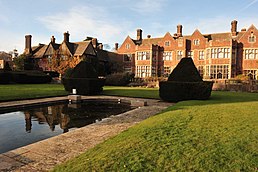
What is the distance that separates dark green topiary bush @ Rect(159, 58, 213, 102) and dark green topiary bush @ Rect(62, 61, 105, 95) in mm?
6603

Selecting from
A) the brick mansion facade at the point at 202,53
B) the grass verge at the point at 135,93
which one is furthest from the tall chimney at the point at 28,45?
the grass verge at the point at 135,93

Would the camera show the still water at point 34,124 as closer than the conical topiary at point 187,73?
Yes

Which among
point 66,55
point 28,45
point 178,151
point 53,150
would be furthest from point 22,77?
point 178,151

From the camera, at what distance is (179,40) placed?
Answer: 34.0 meters

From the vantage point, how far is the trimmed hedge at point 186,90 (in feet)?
42.4

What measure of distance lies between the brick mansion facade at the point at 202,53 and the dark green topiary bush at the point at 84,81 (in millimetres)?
18676

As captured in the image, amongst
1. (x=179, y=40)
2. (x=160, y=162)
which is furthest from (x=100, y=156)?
(x=179, y=40)

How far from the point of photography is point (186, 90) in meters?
13.1

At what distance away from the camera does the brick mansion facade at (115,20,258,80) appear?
2948 cm

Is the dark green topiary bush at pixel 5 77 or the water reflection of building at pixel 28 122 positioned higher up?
the dark green topiary bush at pixel 5 77

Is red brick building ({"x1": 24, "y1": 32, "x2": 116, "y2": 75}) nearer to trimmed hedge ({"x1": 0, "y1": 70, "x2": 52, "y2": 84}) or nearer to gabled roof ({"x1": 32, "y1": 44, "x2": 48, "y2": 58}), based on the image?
gabled roof ({"x1": 32, "y1": 44, "x2": 48, "y2": 58})

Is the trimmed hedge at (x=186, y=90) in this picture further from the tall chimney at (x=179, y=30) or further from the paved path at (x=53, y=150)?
the tall chimney at (x=179, y=30)

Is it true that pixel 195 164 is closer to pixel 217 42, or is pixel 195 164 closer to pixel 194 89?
pixel 194 89

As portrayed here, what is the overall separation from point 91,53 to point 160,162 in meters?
35.7
